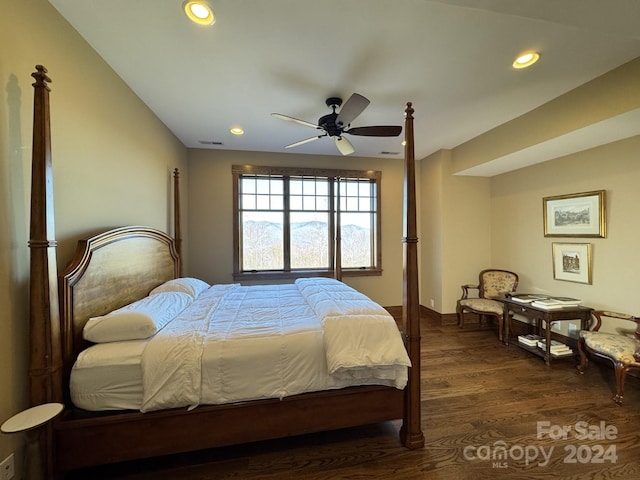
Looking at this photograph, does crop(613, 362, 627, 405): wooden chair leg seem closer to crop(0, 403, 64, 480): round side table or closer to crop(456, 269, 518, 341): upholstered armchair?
crop(456, 269, 518, 341): upholstered armchair

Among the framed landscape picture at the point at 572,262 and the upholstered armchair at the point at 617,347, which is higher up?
the framed landscape picture at the point at 572,262

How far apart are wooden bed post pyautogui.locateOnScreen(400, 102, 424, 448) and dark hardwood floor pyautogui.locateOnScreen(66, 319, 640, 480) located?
6.2 inches

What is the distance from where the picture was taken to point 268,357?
1605 mm

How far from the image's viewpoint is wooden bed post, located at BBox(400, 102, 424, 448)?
174 cm

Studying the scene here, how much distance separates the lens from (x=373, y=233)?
15.5 feet

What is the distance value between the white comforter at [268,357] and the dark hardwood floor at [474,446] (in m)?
0.47

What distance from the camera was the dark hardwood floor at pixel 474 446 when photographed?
62.5 inches

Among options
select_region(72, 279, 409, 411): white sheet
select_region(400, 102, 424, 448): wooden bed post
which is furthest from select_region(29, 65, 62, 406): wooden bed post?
select_region(400, 102, 424, 448): wooden bed post

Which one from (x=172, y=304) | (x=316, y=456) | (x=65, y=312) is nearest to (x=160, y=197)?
(x=172, y=304)

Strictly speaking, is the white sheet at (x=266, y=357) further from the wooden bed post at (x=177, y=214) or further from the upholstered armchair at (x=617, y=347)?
the upholstered armchair at (x=617, y=347)

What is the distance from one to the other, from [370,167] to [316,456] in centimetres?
417

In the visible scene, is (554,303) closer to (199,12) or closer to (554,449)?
(554,449)

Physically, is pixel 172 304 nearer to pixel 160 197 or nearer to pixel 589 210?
pixel 160 197

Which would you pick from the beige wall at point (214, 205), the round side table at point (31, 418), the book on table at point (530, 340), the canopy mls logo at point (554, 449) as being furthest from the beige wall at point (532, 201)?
the round side table at point (31, 418)
